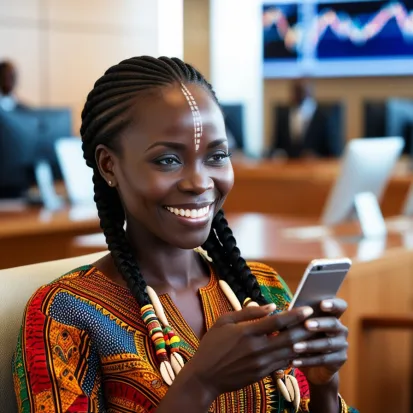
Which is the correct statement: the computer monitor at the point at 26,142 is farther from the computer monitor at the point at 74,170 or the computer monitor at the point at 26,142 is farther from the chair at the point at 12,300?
the chair at the point at 12,300

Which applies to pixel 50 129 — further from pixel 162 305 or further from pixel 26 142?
pixel 162 305

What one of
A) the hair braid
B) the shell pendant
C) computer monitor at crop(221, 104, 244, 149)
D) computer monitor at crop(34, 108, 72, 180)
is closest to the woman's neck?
the hair braid

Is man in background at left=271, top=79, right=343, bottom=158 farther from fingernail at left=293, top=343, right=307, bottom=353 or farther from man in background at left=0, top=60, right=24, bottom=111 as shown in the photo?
fingernail at left=293, top=343, right=307, bottom=353

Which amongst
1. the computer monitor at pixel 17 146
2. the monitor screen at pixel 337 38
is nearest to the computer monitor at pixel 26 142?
the computer monitor at pixel 17 146

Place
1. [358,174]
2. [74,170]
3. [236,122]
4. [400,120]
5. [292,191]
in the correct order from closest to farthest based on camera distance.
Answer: [358,174] < [74,170] < [292,191] < [400,120] < [236,122]

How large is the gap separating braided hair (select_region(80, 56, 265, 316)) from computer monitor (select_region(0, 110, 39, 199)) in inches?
133

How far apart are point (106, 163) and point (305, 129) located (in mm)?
7554

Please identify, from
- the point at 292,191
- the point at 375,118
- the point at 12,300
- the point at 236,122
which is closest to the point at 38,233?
the point at 292,191

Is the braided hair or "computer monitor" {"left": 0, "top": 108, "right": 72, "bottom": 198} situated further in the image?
"computer monitor" {"left": 0, "top": 108, "right": 72, "bottom": 198}

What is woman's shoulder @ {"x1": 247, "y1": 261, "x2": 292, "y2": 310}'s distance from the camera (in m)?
1.72

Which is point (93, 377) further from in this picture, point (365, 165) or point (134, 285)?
point (365, 165)

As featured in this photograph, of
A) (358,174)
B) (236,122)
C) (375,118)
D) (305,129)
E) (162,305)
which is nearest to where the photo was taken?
(162,305)

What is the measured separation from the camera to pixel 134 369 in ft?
4.77

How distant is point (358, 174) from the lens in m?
4.14
